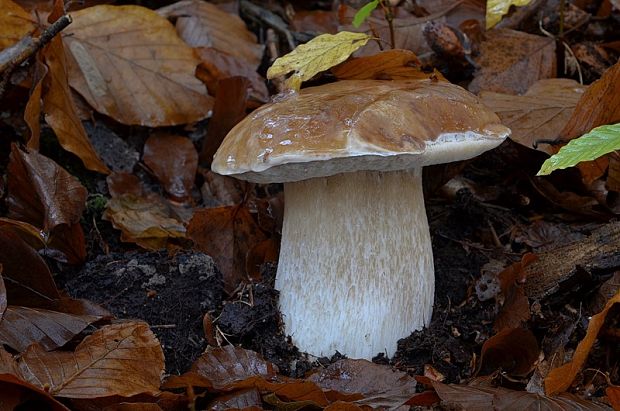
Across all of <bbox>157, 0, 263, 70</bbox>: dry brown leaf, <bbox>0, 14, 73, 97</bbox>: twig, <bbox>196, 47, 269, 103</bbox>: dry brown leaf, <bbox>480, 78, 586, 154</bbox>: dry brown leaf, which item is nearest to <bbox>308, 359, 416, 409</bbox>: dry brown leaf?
<bbox>480, 78, 586, 154</bbox>: dry brown leaf

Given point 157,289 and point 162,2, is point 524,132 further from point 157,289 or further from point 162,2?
point 162,2

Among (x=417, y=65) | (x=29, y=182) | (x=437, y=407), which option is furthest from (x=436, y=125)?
(x=29, y=182)

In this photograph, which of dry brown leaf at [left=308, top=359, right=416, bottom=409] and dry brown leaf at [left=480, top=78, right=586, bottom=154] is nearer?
dry brown leaf at [left=308, top=359, right=416, bottom=409]

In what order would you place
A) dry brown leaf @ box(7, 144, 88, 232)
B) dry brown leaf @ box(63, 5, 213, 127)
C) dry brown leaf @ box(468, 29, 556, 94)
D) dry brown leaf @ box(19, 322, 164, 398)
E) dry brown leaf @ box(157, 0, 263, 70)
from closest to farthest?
dry brown leaf @ box(19, 322, 164, 398) < dry brown leaf @ box(7, 144, 88, 232) < dry brown leaf @ box(468, 29, 556, 94) < dry brown leaf @ box(63, 5, 213, 127) < dry brown leaf @ box(157, 0, 263, 70)

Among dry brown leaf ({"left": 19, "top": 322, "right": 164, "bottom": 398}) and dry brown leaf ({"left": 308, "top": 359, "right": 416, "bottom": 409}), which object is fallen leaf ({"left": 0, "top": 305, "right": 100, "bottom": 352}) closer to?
dry brown leaf ({"left": 19, "top": 322, "right": 164, "bottom": 398})

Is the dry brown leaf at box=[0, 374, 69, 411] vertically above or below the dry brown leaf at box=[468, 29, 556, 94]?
below

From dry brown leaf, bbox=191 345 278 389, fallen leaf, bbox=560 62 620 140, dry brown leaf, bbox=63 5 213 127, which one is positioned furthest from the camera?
dry brown leaf, bbox=63 5 213 127
